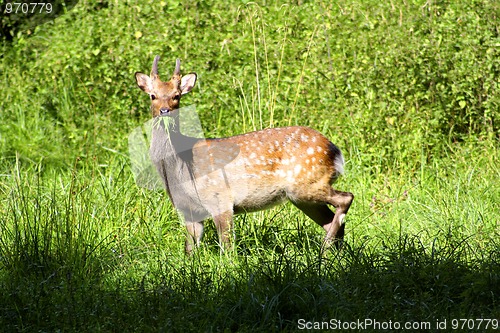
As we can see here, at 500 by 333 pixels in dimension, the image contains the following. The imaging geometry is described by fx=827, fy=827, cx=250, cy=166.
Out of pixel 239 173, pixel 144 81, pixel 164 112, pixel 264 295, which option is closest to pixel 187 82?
pixel 144 81

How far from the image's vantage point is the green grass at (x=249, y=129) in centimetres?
474

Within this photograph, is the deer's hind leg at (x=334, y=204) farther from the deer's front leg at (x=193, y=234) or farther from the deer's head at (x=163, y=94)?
the deer's head at (x=163, y=94)

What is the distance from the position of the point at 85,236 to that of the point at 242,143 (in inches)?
57.6

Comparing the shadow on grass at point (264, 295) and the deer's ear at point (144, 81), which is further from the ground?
the deer's ear at point (144, 81)

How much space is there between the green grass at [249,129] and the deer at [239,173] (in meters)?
0.20

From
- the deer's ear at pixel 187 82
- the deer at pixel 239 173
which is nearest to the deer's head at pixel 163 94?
the deer at pixel 239 173

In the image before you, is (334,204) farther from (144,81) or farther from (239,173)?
(144,81)

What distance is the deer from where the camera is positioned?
629 cm

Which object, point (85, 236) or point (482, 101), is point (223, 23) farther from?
point (85, 236)

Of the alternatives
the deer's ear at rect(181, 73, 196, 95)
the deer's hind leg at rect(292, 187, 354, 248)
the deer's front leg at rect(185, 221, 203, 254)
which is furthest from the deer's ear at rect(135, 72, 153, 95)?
the deer's hind leg at rect(292, 187, 354, 248)

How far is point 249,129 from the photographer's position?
7871 mm

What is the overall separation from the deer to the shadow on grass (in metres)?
1.02

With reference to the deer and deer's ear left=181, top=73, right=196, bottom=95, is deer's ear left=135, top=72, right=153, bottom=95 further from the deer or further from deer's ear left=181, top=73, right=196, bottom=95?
deer's ear left=181, top=73, right=196, bottom=95

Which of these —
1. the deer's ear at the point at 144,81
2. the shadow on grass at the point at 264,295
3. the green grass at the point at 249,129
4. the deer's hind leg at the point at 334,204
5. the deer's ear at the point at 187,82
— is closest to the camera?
the shadow on grass at the point at 264,295
